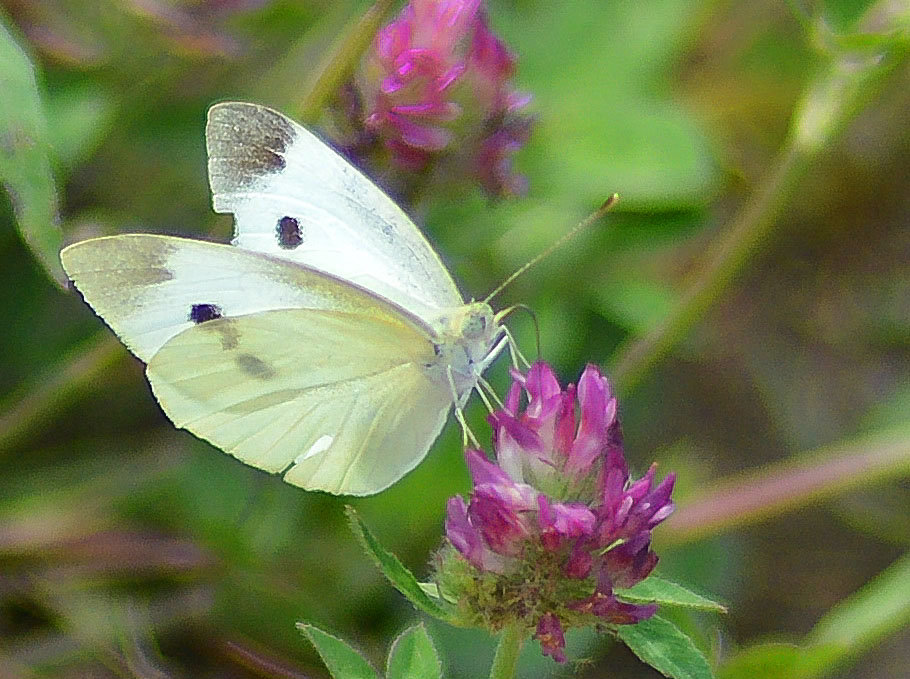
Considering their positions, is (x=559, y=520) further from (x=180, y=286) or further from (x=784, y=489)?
(x=784, y=489)

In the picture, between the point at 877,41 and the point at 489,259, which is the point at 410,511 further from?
the point at 877,41

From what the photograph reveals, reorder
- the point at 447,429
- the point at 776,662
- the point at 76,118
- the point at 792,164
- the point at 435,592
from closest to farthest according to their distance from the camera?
1. the point at 435,592
2. the point at 776,662
3. the point at 792,164
4. the point at 76,118
5. the point at 447,429

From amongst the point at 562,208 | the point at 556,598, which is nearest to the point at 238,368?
the point at 556,598

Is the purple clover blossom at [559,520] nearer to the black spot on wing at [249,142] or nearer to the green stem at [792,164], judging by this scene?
the black spot on wing at [249,142]

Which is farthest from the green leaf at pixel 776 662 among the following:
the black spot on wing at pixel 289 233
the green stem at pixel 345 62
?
the green stem at pixel 345 62

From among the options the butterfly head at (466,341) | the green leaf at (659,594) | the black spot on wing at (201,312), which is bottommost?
the green leaf at (659,594)

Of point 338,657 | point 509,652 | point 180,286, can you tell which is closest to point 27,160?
point 180,286
